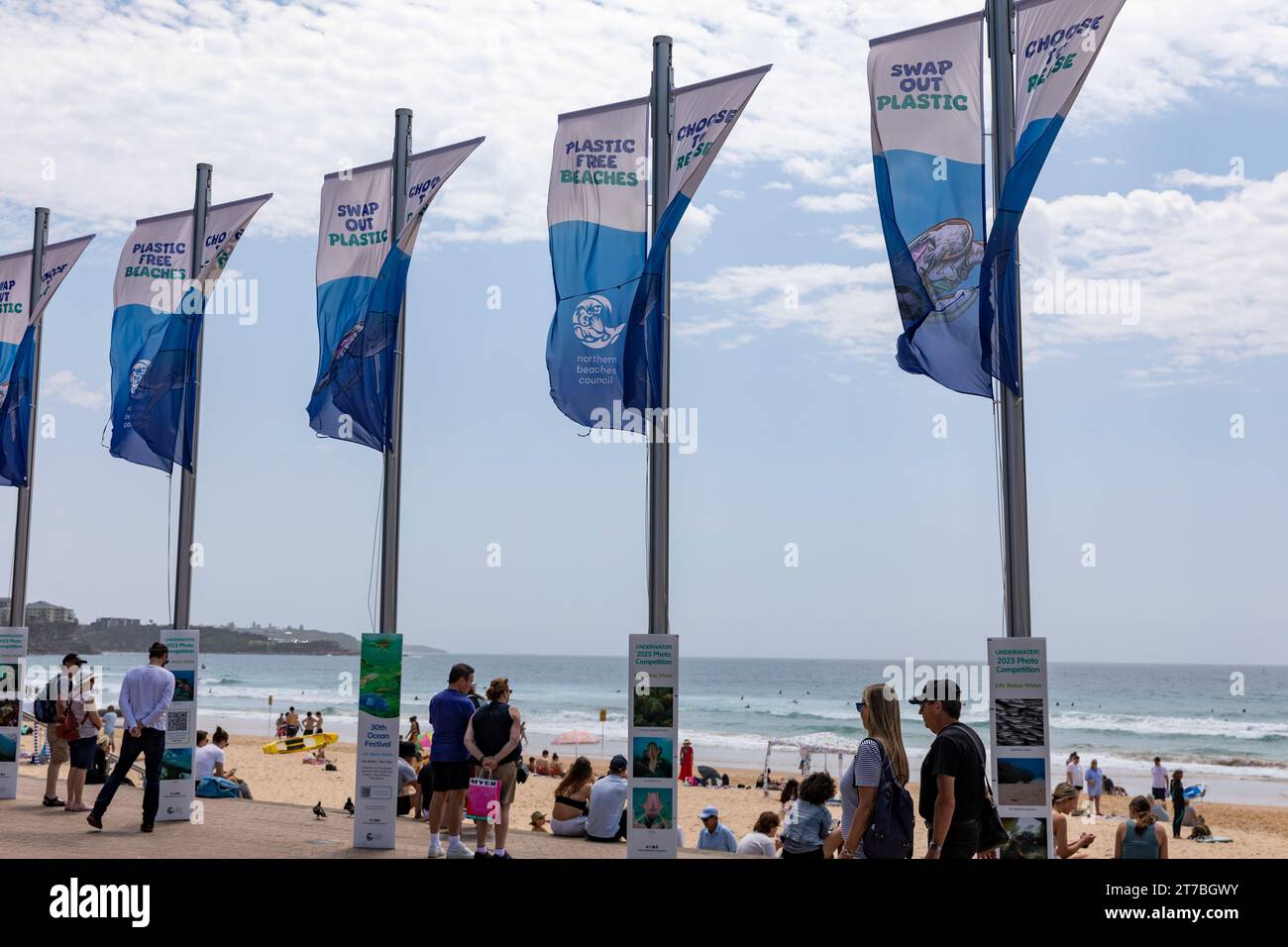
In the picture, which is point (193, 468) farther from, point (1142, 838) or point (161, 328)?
point (1142, 838)

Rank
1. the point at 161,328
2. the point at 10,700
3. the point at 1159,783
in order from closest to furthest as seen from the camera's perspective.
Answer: the point at 161,328
the point at 10,700
the point at 1159,783

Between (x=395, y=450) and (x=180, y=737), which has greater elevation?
(x=395, y=450)

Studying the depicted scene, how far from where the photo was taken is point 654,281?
11.0m

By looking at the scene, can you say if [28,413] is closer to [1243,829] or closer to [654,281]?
[654,281]

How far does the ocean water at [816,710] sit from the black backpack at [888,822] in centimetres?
2344

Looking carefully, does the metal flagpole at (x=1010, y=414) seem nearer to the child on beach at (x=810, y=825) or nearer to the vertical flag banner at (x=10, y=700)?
the child on beach at (x=810, y=825)

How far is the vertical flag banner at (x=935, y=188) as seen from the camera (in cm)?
966

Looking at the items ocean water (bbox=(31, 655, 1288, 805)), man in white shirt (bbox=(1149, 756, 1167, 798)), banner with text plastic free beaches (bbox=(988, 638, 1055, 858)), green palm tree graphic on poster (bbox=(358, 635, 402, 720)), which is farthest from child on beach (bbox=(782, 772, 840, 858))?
man in white shirt (bbox=(1149, 756, 1167, 798))

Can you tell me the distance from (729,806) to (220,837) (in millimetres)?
19194

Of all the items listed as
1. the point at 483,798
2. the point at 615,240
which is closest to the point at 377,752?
the point at 483,798

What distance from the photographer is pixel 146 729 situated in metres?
12.1
